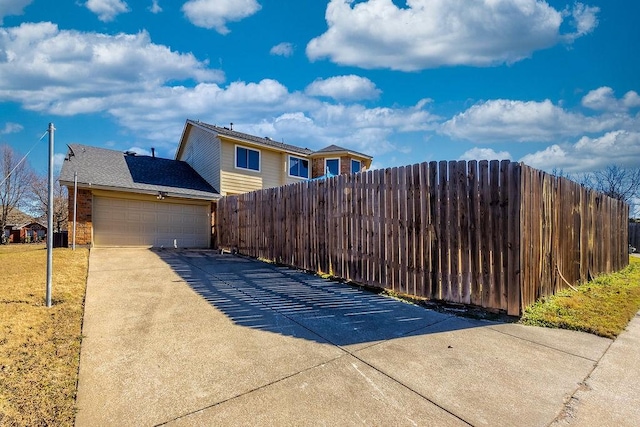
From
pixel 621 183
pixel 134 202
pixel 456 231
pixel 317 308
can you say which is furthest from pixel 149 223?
pixel 621 183

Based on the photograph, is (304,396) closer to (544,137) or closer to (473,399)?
(473,399)

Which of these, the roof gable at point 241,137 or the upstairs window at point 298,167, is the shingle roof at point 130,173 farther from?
the upstairs window at point 298,167

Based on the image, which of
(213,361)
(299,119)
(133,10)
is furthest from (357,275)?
(299,119)

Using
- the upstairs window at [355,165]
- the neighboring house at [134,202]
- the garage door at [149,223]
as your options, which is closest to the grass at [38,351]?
the neighboring house at [134,202]

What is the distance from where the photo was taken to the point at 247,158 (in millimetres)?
15953

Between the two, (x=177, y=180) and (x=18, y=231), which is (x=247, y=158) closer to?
(x=177, y=180)

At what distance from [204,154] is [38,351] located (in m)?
14.8

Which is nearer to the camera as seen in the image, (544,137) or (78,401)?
(78,401)

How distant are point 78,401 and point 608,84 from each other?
74.7 feet

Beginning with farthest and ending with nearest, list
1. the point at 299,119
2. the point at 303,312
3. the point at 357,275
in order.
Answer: the point at 299,119, the point at 357,275, the point at 303,312

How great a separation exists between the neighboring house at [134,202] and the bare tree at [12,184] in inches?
717

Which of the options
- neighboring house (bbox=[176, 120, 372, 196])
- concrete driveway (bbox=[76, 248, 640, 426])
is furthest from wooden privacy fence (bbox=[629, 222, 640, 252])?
concrete driveway (bbox=[76, 248, 640, 426])

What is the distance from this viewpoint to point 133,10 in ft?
32.3

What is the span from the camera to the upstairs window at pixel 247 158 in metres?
15.6
